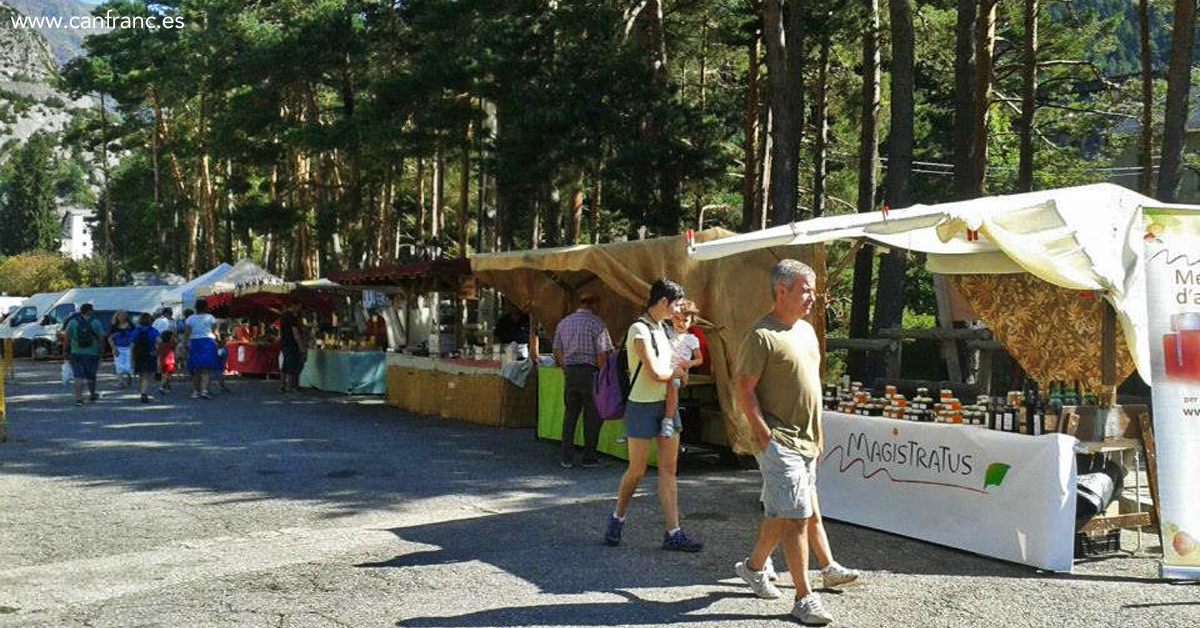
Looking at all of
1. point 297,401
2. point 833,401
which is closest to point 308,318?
point 297,401

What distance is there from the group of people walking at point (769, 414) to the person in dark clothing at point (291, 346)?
1521 centimetres

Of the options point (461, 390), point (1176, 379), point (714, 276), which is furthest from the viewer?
point (461, 390)

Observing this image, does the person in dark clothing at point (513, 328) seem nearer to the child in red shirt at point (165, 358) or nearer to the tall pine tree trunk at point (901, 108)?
the tall pine tree trunk at point (901, 108)

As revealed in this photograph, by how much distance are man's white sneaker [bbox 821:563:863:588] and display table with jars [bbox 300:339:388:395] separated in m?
15.4

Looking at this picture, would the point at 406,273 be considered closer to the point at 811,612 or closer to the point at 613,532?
the point at 613,532

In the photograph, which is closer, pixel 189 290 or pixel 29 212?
pixel 189 290

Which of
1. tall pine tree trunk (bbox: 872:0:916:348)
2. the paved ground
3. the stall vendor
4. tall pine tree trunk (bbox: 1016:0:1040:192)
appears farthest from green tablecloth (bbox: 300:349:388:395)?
tall pine tree trunk (bbox: 1016:0:1040:192)

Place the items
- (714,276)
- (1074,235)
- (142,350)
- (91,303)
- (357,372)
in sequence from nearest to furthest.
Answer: (1074,235)
(714,276)
(142,350)
(357,372)
(91,303)

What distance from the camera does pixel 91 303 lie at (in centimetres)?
3888

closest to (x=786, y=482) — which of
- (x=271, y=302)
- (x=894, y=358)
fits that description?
(x=894, y=358)

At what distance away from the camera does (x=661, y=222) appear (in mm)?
24094

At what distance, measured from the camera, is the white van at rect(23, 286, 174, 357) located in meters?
38.3

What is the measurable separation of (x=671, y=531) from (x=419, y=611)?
6.23ft

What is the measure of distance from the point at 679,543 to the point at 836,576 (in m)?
1.32
